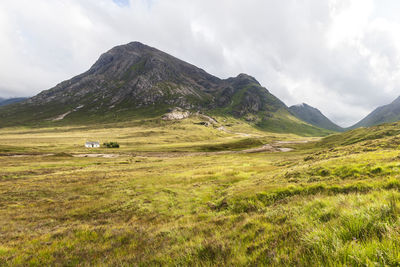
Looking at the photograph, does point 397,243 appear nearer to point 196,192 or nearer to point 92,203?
point 196,192

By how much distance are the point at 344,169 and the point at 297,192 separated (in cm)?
601

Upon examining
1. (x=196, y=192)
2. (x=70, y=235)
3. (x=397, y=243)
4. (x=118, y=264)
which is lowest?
(x=196, y=192)

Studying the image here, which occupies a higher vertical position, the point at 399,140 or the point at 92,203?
the point at 399,140

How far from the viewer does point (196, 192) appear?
1780 centimetres

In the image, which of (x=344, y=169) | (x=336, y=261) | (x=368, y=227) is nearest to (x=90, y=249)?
(x=336, y=261)

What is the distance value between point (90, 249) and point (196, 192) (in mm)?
12044

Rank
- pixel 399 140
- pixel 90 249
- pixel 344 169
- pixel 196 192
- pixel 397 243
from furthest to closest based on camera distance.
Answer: pixel 399 140
pixel 196 192
pixel 344 169
pixel 90 249
pixel 397 243

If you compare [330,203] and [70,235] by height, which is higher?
[330,203]

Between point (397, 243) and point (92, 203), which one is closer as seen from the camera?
point (397, 243)

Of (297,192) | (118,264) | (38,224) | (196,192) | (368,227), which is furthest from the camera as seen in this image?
(196,192)

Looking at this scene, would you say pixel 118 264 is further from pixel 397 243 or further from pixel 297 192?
pixel 297 192

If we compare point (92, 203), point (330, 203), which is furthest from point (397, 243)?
point (92, 203)

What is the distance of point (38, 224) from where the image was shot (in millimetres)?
11469

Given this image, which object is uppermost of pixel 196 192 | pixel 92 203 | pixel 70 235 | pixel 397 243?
pixel 397 243
